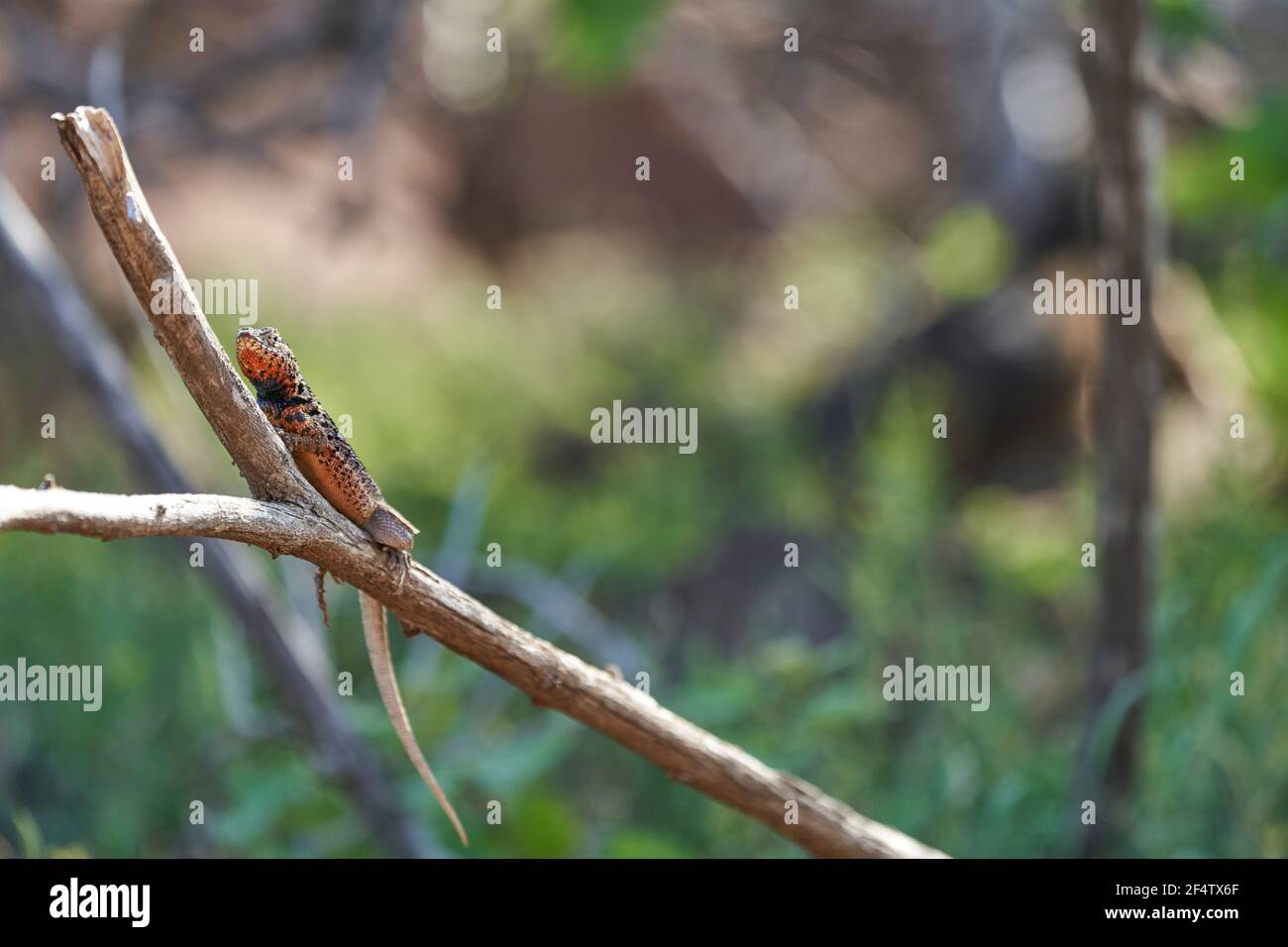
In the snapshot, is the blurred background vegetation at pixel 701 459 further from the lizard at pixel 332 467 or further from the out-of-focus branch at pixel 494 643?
the lizard at pixel 332 467

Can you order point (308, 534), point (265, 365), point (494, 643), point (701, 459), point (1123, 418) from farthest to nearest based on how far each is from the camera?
point (701, 459)
point (1123, 418)
point (265, 365)
point (494, 643)
point (308, 534)

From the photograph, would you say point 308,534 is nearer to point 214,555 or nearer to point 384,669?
point 384,669

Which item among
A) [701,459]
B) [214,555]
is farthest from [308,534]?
[701,459]

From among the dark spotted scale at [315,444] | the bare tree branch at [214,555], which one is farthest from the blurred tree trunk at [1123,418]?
the dark spotted scale at [315,444]
